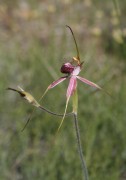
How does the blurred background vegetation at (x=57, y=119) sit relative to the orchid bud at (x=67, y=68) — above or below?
above

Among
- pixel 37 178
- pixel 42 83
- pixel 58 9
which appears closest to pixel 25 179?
pixel 37 178

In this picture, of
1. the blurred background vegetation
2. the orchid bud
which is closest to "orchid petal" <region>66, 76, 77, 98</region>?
the orchid bud

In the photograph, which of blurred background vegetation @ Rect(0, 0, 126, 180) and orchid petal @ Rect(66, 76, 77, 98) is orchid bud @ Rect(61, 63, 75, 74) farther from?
blurred background vegetation @ Rect(0, 0, 126, 180)

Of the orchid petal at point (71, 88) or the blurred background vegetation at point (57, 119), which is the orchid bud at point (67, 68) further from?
the blurred background vegetation at point (57, 119)

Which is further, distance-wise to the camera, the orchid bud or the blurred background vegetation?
the blurred background vegetation

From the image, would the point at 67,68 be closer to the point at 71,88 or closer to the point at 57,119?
the point at 71,88

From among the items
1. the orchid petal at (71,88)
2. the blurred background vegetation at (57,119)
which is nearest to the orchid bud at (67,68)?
the orchid petal at (71,88)

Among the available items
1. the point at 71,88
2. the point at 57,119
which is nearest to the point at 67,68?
the point at 71,88

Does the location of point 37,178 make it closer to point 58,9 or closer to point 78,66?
point 78,66

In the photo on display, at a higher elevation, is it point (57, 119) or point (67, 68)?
point (57, 119)

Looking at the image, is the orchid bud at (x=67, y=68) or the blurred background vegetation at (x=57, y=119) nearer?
the orchid bud at (x=67, y=68)

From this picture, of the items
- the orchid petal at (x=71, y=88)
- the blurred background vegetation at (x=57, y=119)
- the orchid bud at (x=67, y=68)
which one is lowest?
the orchid petal at (x=71, y=88)
